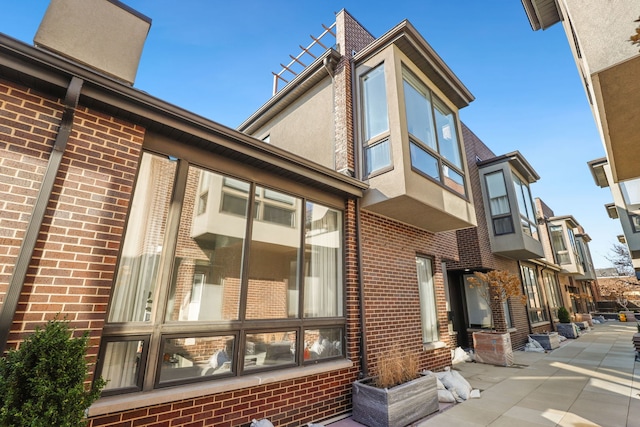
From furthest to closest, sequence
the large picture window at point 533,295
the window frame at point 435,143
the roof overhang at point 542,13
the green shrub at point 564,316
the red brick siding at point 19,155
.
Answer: the green shrub at point 564,316
the large picture window at point 533,295
the window frame at point 435,143
the roof overhang at point 542,13
the red brick siding at point 19,155

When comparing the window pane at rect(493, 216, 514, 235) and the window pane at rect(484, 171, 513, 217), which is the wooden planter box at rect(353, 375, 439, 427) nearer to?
the window pane at rect(493, 216, 514, 235)

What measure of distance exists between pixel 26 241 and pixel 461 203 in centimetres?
713

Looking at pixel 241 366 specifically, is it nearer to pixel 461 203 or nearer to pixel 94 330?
pixel 94 330

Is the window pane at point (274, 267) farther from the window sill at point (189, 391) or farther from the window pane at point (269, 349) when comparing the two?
the window sill at point (189, 391)

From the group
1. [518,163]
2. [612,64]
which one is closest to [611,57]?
[612,64]

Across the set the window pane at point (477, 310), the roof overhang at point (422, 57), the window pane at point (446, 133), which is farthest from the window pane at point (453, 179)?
the window pane at point (477, 310)

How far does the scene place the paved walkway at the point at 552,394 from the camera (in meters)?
4.24

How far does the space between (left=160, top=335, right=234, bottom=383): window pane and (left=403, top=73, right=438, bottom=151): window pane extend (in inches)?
201

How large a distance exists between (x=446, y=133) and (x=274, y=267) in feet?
18.0

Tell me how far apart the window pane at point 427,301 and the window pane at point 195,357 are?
4.79 m

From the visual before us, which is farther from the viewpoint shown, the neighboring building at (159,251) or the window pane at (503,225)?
the window pane at (503,225)

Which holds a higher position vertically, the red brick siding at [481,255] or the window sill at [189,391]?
the red brick siding at [481,255]

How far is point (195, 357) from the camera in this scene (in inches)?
134

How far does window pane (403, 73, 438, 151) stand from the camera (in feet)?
19.7
